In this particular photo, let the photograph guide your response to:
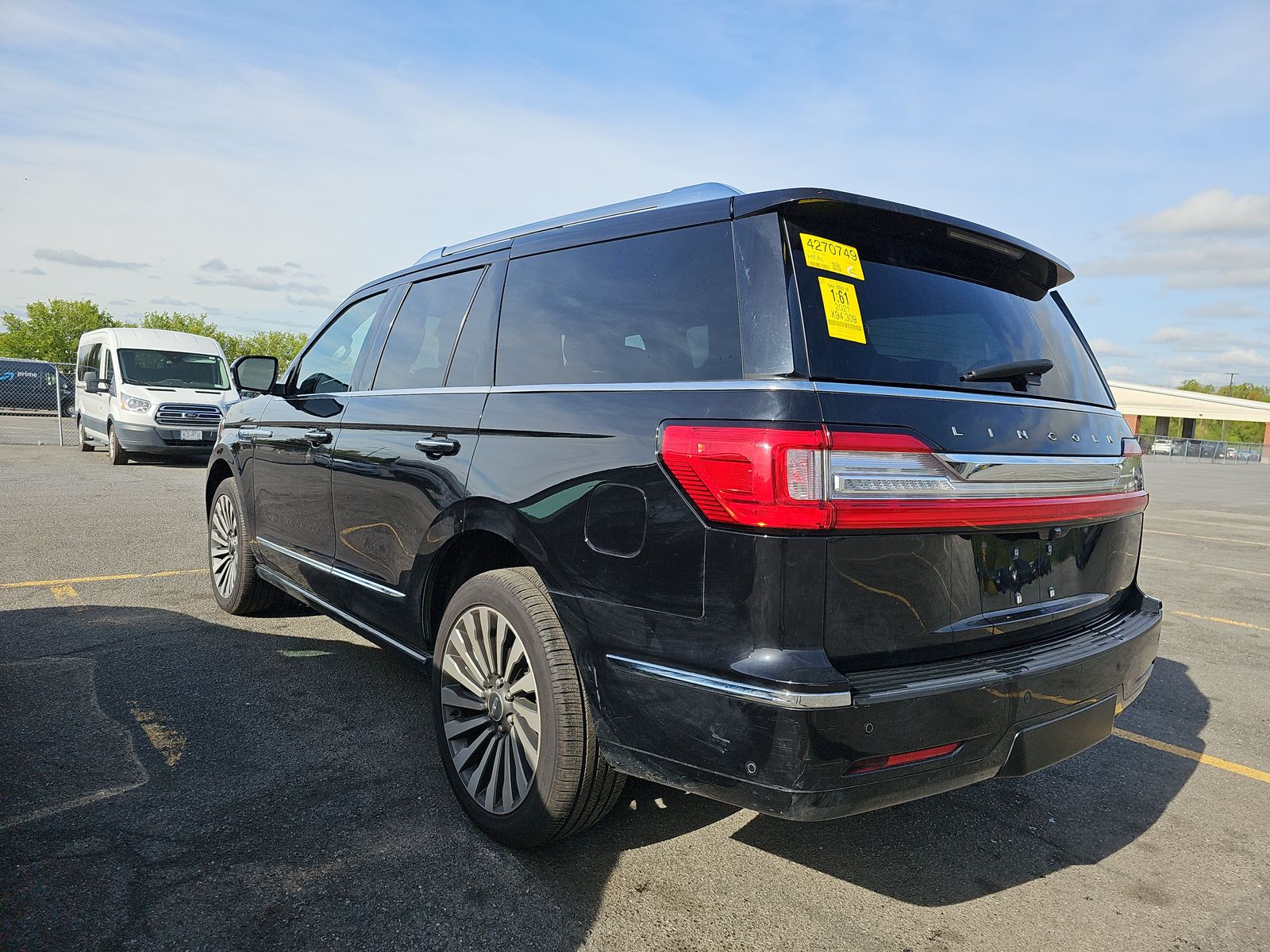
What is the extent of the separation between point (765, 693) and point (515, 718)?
1.04 m

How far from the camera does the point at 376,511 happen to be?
352 cm

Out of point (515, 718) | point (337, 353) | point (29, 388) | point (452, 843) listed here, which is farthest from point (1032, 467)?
point (29, 388)

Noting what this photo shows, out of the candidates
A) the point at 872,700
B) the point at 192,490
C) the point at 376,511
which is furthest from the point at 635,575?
the point at 192,490

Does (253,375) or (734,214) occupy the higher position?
(734,214)

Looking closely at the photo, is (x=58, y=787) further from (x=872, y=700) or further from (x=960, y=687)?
(x=960, y=687)

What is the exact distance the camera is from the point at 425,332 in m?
3.63

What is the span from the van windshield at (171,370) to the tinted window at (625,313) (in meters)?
14.2

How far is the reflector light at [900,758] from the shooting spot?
2.06 m

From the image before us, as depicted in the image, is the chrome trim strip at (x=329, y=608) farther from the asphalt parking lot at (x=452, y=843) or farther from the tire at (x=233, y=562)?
the asphalt parking lot at (x=452, y=843)

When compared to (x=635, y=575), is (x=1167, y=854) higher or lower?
lower

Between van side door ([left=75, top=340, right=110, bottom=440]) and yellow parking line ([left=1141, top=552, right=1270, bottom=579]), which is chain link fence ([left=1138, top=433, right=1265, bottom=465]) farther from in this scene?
van side door ([left=75, top=340, right=110, bottom=440])

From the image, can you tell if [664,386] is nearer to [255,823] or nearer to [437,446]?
[437,446]

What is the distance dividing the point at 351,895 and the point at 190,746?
1.33 metres

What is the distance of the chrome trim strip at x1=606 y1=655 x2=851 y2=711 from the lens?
1968 mm
